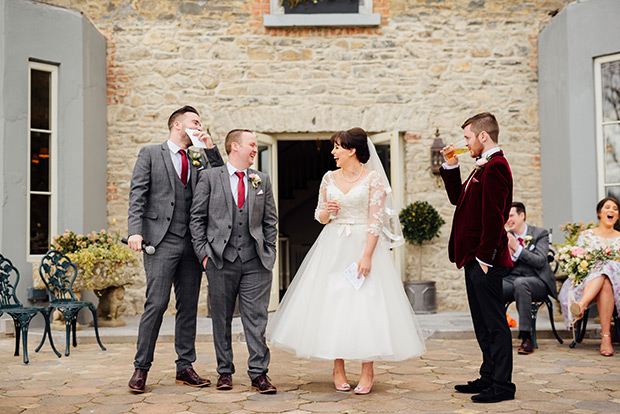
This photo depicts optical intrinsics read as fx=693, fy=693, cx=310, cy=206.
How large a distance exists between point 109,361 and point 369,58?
17.2ft

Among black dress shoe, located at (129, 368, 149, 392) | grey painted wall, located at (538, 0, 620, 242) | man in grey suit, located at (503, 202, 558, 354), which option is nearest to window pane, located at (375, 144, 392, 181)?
grey painted wall, located at (538, 0, 620, 242)

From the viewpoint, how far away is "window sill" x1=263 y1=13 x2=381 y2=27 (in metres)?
9.01

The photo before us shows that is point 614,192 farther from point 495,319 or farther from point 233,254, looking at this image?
point 233,254

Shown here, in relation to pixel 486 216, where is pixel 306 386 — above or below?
below

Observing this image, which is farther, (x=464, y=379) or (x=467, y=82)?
(x=467, y=82)

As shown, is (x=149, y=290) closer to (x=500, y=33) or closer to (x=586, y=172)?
(x=586, y=172)

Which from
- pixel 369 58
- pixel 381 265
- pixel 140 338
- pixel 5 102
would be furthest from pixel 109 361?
pixel 369 58

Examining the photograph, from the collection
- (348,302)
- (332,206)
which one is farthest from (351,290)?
(332,206)

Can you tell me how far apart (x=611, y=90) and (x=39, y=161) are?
674cm

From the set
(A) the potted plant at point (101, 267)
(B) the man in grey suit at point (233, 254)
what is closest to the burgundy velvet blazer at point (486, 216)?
(B) the man in grey suit at point (233, 254)

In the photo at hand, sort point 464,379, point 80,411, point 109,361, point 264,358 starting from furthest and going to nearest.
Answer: point 109,361, point 464,379, point 264,358, point 80,411

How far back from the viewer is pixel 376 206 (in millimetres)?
4406

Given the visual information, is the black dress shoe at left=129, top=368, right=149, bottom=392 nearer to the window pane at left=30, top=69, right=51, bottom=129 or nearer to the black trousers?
the black trousers

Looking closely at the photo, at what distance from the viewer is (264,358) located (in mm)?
4398
